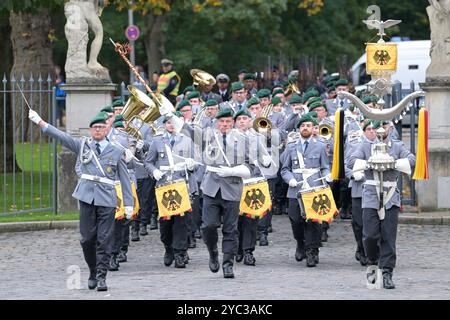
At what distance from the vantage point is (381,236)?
15.6 m

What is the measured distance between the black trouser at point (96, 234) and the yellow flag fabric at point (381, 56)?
849 cm

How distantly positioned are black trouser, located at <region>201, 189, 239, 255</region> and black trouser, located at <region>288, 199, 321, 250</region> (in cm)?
130

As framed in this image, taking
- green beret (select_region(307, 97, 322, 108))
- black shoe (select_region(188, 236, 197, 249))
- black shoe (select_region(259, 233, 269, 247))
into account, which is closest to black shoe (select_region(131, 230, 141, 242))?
black shoe (select_region(188, 236, 197, 249))

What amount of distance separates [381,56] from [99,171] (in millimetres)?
8514

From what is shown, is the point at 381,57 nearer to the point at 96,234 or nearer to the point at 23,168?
the point at 23,168

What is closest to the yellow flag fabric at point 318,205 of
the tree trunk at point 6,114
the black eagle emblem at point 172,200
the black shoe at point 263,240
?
the black eagle emblem at point 172,200

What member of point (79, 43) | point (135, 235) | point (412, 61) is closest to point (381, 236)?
point (135, 235)

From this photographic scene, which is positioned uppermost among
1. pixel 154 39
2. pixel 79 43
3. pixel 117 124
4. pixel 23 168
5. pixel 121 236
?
pixel 154 39

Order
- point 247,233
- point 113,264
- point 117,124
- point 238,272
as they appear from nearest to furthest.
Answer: point 238,272 < point 113,264 < point 247,233 < point 117,124

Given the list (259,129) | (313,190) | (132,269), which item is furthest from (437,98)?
(132,269)

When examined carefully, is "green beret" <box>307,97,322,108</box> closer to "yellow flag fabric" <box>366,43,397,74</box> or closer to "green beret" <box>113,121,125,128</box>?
"yellow flag fabric" <box>366,43,397,74</box>

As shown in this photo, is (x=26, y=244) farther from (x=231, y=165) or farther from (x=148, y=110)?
(x=231, y=165)

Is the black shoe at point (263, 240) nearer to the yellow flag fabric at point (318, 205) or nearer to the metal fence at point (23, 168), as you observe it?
the yellow flag fabric at point (318, 205)

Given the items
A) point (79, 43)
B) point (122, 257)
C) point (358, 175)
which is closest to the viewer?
point (358, 175)
